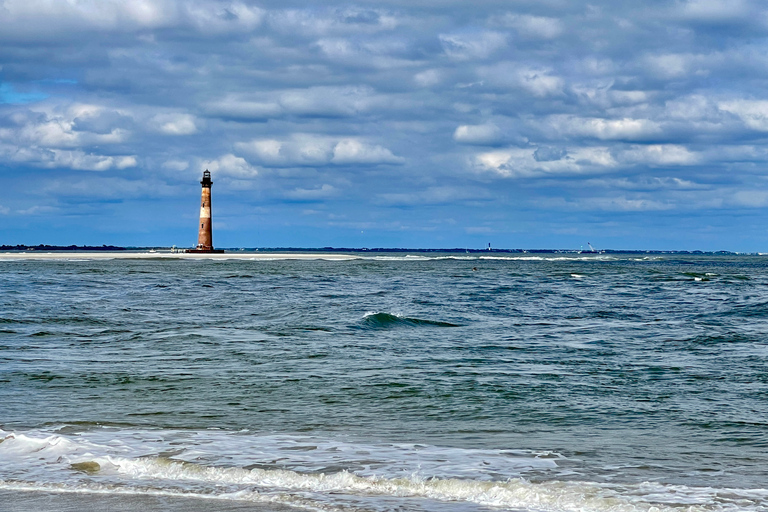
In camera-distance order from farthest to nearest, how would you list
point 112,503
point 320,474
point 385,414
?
point 385,414 → point 320,474 → point 112,503

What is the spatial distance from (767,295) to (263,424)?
42.2 meters

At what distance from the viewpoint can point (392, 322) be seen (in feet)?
94.5

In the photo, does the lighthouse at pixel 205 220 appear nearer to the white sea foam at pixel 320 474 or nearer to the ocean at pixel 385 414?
the ocean at pixel 385 414

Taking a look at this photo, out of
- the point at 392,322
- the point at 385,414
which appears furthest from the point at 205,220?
the point at 385,414

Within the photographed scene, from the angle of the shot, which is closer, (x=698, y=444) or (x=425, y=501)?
(x=425, y=501)

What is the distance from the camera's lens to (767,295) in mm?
45875

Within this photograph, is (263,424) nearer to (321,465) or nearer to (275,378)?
(321,465)

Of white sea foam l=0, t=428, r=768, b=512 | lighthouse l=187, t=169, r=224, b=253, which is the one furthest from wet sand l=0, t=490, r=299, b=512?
lighthouse l=187, t=169, r=224, b=253

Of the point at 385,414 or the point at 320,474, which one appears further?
the point at 385,414

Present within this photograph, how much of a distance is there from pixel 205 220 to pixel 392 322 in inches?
3214

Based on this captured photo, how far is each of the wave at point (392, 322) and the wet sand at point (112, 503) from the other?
19394mm

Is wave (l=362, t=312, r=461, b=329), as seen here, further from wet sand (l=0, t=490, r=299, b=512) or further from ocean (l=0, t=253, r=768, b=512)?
wet sand (l=0, t=490, r=299, b=512)

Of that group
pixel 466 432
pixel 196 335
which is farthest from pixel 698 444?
pixel 196 335

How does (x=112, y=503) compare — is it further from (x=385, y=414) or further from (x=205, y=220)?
(x=205, y=220)
